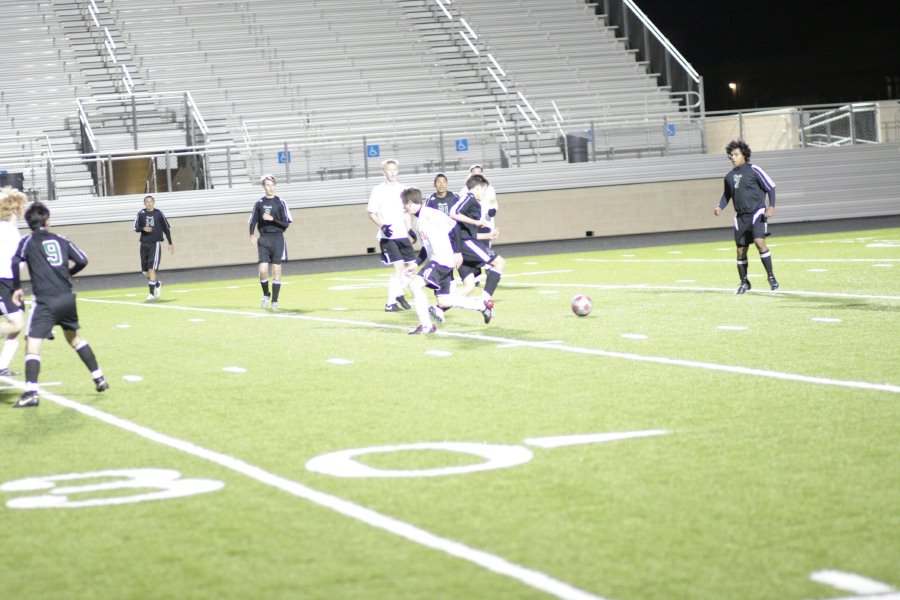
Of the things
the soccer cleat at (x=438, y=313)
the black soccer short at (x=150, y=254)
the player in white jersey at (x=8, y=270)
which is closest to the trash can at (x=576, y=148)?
the black soccer short at (x=150, y=254)

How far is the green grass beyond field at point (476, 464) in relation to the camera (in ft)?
15.9

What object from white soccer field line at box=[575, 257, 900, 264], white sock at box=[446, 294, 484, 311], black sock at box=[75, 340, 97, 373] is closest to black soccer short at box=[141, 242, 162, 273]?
white soccer field line at box=[575, 257, 900, 264]

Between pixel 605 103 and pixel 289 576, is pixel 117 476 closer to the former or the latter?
pixel 289 576

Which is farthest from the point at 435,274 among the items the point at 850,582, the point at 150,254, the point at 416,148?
the point at 416,148

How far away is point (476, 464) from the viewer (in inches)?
268

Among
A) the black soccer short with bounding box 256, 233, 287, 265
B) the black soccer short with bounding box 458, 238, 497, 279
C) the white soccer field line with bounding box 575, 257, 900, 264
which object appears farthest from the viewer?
the white soccer field line with bounding box 575, 257, 900, 264

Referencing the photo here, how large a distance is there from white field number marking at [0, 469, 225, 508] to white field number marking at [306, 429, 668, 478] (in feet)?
2.23

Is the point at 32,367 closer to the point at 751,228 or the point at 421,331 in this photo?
the point at 421,331

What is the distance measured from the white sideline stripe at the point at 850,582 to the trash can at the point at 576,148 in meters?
28.0

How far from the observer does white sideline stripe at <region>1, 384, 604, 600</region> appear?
4621mm

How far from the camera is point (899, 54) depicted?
4719 cm

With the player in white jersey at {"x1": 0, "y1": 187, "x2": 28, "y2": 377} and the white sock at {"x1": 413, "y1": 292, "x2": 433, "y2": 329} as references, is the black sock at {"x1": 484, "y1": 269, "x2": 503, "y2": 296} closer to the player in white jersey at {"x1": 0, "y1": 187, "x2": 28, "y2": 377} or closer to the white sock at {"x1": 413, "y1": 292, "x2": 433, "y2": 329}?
the white sock at {"x1": 413, "y1": 292, "x2": 433, "y2": 329}

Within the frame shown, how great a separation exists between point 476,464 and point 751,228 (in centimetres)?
1113

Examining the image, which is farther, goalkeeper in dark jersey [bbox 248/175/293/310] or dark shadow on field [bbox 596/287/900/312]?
goalkeeper in dark jersey [bbox 248/175/293/310]
